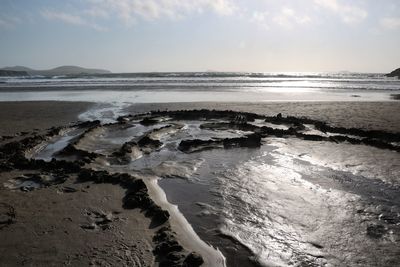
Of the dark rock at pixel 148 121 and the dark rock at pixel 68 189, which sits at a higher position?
the dark rock at pixel 148 121

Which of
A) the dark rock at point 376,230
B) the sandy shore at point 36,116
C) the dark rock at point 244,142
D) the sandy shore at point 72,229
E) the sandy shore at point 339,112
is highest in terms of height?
the sandy shore at point 339,112

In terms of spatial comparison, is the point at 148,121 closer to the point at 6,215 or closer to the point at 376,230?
the point at 6,215

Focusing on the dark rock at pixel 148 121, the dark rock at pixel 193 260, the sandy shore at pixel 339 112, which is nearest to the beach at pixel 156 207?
the dark rock at pixel 193 260

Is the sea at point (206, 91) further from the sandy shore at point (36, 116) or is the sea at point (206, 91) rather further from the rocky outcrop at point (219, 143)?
the rocky outcrop at point (219, 143)

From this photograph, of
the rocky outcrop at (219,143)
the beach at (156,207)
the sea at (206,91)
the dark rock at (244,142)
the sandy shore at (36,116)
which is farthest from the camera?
the sea at (206,91)

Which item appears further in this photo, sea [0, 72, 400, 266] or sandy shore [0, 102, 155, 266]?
sea [0, 72, 400, 266]

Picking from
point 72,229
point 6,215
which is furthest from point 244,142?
point 6,215

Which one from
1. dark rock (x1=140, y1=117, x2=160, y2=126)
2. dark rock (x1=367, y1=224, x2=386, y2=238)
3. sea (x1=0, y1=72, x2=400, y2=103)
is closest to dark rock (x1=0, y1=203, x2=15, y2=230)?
dark rock (x1=367, y1=224, x2=386, y2=238)

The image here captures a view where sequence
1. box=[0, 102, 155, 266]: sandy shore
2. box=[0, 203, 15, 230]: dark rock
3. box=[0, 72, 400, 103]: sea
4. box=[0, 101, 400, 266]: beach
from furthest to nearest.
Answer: box=[0, 72, 400, 103]: sea < box=[0, 203, 15, 230]: dark rock < box=[0, 101, 400, 266]: beach < box=[0, 102, 155, 266]: sandy shore

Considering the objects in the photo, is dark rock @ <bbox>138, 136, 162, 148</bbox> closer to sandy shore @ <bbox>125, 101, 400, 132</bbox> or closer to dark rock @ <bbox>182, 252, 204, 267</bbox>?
dark rock @ <bbox>182, 252, 204, 267</bbox>

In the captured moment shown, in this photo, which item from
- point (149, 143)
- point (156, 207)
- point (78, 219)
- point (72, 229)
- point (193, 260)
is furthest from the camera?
point (149, 143)

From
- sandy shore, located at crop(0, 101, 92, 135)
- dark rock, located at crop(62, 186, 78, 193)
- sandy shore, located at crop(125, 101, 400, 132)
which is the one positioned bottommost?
dark rock, located at crop(62, 186, 78, 193)

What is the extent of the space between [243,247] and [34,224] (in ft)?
11.5

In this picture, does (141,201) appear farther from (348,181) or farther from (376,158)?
(376,158)
